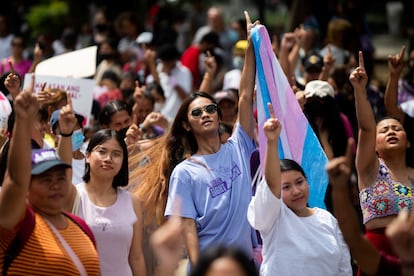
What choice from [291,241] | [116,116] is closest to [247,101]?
[291,241]

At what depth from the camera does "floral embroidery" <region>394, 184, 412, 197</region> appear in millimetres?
7707

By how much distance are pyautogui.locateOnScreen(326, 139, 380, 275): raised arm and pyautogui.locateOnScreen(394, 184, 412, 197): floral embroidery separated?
1891mm

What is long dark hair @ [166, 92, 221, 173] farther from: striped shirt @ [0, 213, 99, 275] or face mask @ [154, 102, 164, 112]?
face mask @ [154, 102, 164, 112]

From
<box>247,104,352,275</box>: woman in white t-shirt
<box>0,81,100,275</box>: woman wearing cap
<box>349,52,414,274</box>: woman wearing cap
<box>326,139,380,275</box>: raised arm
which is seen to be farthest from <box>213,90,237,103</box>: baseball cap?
<box>326,139,380,275</box>: raised arm

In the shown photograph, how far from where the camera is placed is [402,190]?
25.4ft

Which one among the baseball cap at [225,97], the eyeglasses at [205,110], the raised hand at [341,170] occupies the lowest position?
the baseball cap at [225,97]

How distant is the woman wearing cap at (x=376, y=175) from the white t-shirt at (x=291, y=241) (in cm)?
40

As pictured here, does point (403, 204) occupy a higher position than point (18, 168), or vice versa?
point (18, 168)

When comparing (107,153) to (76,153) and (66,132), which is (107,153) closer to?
(66,132)

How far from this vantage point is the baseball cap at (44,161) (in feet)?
20.2

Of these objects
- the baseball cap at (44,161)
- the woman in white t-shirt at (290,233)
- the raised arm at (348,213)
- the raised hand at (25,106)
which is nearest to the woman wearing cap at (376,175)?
the woman in white t-shirt at (290,233)

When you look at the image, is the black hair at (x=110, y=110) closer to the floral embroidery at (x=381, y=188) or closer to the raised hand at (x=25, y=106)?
the floral embroidery at (x=381, y=188)

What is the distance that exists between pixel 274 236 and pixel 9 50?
40.0 ft

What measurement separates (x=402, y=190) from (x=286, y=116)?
1044 millimetres
